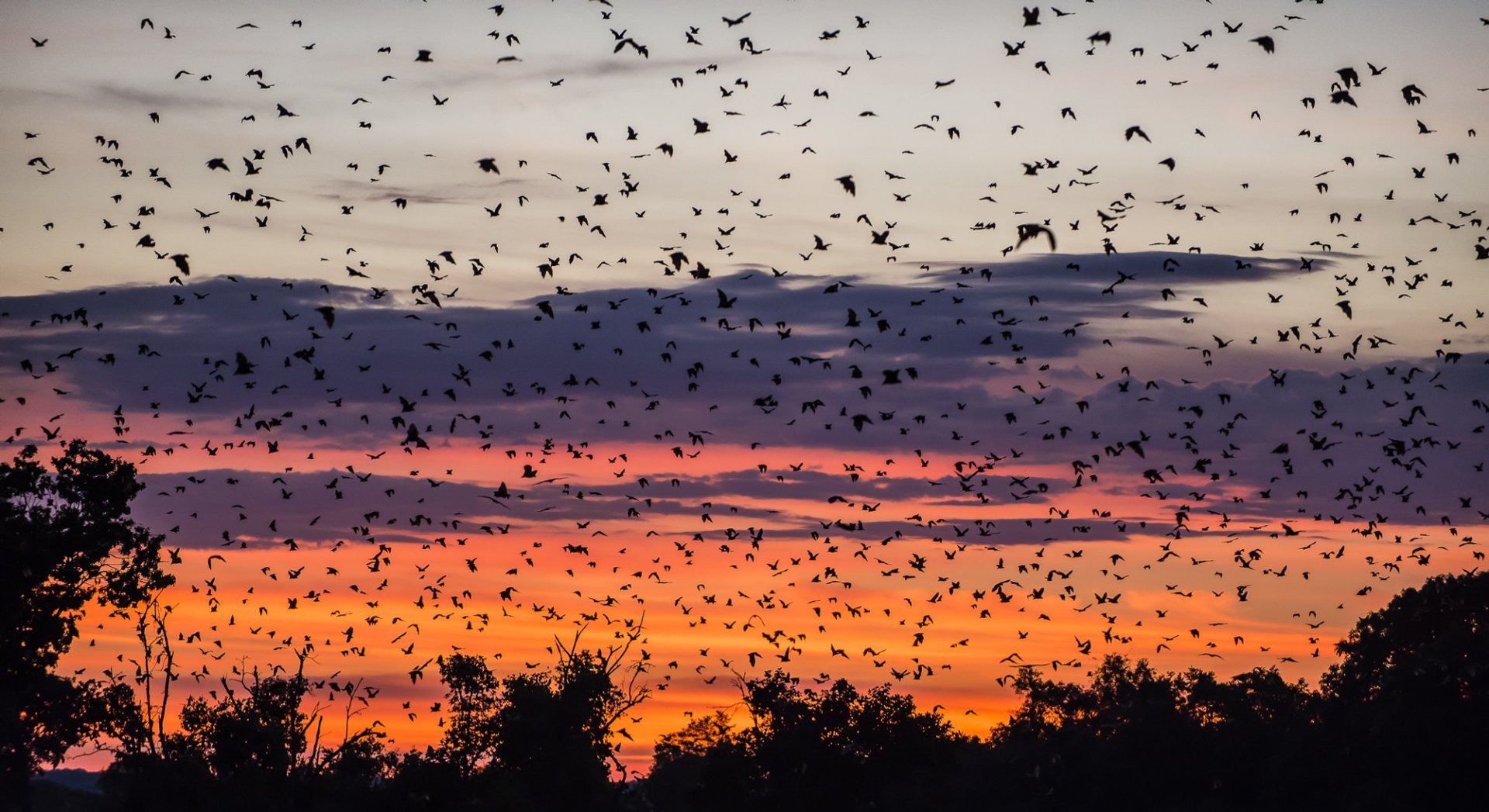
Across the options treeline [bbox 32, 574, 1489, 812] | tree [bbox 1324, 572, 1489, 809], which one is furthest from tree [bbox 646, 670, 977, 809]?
tree [bbox 1324, 572, 1489, 809]

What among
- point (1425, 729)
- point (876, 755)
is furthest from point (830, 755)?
point (1425, 729)

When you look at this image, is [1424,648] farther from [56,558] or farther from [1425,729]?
[56,558]

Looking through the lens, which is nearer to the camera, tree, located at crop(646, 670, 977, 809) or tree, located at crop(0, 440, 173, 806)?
tree, located at crop(0, 440, 173, 806)

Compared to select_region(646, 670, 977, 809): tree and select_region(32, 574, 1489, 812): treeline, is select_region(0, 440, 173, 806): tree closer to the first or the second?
select_region(32, 574, 1489, 812): treeline

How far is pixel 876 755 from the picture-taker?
9206 centimetres

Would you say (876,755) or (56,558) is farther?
(876,755)

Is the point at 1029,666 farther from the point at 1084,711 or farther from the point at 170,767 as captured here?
the point at 170,767

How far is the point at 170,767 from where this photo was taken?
261ft

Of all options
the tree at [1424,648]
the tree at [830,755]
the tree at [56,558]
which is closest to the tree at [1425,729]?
the tree at [1424,648]

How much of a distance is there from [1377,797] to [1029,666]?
57434mm

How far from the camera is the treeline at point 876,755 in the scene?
82.3m

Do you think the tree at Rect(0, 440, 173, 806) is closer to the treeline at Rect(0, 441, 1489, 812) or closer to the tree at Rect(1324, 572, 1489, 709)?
the treeline at Rect(0, 441, 1489, 812)

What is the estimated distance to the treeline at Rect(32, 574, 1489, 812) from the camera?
82.3 meters

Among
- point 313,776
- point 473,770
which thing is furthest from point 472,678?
point 313,776
